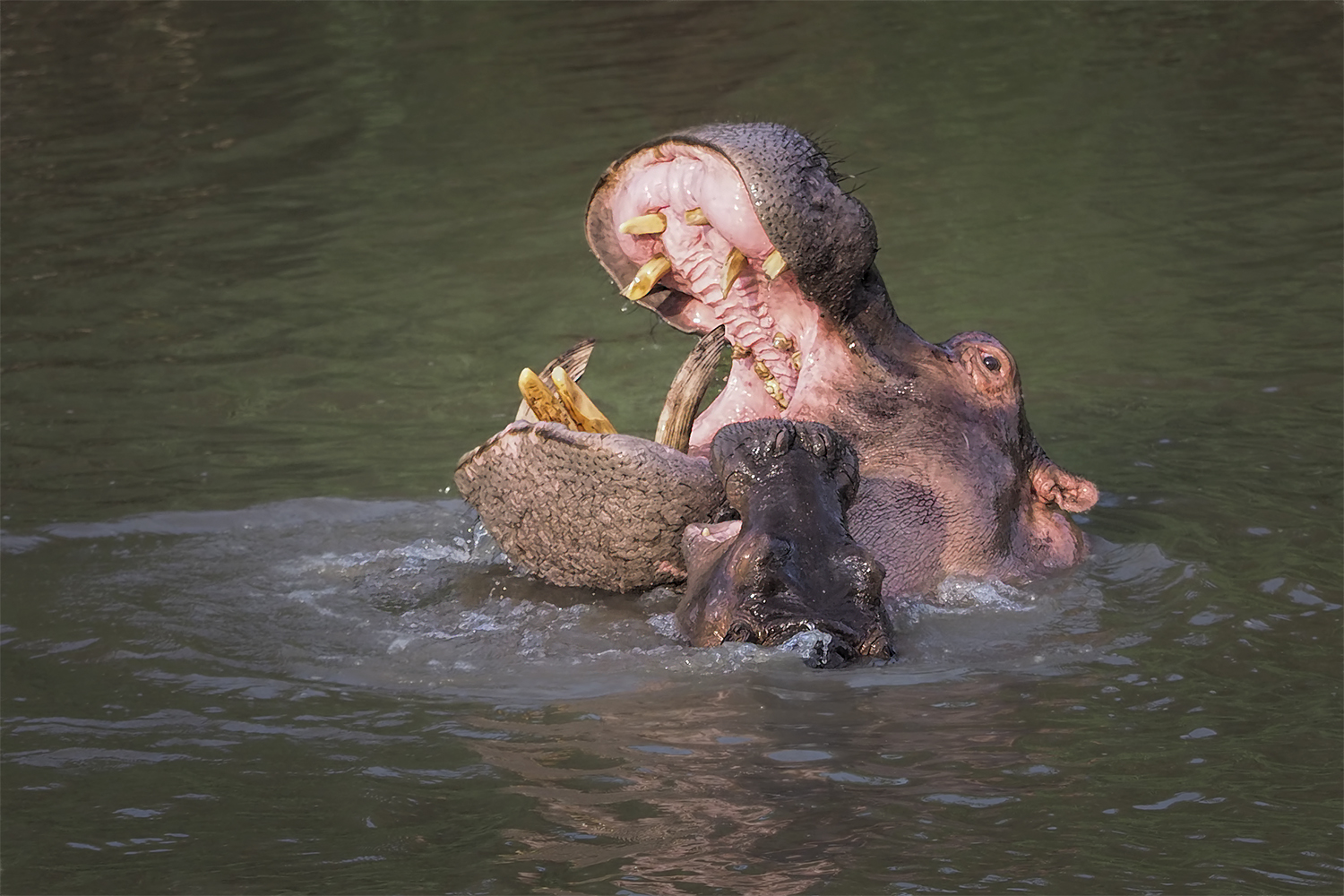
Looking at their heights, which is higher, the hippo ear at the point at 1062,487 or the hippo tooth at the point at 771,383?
the hippo tooth at the point at 771,383

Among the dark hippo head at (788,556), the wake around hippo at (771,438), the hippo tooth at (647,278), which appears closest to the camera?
the dark hippo head at (788,556)

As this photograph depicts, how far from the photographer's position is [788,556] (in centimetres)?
397

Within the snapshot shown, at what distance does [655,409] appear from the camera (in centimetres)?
744

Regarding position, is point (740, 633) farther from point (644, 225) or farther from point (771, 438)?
point (644, 225)

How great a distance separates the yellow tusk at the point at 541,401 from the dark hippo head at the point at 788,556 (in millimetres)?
567

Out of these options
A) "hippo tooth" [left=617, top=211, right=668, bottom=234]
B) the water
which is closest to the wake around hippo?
"hippo tooth" [left=617, top=211, right=668, bottom=234]

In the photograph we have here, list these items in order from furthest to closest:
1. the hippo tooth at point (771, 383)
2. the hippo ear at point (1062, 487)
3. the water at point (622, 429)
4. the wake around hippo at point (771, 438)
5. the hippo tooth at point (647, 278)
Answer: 1. the hippo ear at point (1062, 487)
2. the hippo tooth at point (771, 383)
3. the hippo tooth at point (647, 278)
4. the wake around hippo at point (771, 438)
5. the water at point (622, 429)

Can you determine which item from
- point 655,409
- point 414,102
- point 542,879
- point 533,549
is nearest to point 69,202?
point 414,102

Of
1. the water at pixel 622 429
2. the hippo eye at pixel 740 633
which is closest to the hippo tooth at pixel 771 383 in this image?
the water at pixel 622 429

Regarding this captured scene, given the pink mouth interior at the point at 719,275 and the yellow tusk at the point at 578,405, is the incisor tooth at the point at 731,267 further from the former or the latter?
the yellow tusk at the point at 578,405

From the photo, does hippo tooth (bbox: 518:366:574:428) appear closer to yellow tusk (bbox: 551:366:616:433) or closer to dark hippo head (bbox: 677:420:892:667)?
yellow tusk (bbox: 551:366:616:433)

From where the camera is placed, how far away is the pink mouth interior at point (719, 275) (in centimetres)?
431

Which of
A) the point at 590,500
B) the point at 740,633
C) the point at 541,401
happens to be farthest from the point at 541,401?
the point at 740,633

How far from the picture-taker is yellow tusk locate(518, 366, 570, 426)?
14.9ft
